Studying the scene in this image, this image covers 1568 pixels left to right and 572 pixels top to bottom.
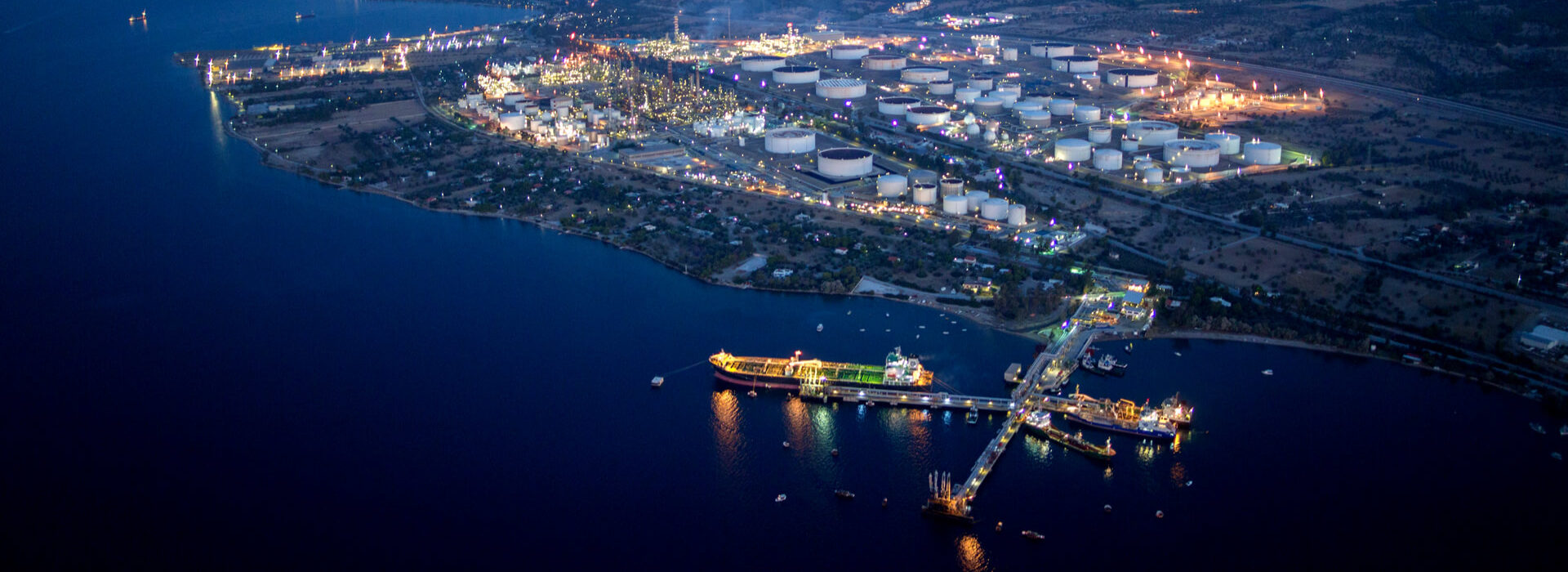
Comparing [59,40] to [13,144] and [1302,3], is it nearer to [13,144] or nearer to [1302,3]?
[13,144]

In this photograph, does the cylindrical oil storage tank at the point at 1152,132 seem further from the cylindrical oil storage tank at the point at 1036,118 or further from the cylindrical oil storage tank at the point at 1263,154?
the cylindrical oil storage tank at the point at 1036,118

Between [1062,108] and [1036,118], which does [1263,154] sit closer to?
[1036,118]

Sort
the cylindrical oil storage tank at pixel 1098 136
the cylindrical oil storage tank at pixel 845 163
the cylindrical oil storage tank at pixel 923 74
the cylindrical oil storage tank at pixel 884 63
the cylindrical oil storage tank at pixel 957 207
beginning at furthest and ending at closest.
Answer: the cylindrical oil storage tank at pixel 884 63, the cylindrical oil storage tank at pixel 923 74, the cylindrical oil storage tank at pixel 1098 136, the cylindrical oil storage tank at pixel 845 163, the cylindrical oil storage tank at pixel 957 207

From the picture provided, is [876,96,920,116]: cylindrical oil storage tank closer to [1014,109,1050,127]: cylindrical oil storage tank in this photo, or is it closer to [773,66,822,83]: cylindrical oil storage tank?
[1014,109,1050,127]: cylindrical oil storage tank

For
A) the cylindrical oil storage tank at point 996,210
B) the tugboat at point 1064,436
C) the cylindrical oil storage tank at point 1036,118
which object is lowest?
the tugboat at point 1064,436

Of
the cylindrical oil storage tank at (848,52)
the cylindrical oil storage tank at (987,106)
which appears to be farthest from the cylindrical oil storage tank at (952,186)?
the cylindrical oil storage tank at (848,52)
